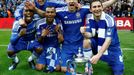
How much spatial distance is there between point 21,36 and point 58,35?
0.83m

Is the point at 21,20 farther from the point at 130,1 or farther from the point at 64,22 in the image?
the point at 130,1

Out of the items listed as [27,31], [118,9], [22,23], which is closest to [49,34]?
[27,31]

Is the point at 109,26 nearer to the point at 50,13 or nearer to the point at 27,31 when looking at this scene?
the point at 50,13

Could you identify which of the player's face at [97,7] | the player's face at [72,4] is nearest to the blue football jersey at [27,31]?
the player's face at [72,4]

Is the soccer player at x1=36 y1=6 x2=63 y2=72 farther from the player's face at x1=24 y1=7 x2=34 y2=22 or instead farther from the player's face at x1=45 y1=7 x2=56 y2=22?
the player's face at x1=24 y1=7 x2=34 y2=22

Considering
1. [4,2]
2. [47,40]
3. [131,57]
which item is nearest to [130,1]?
[4,2]

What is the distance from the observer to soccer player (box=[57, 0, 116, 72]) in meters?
7.61

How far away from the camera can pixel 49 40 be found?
26.2ft

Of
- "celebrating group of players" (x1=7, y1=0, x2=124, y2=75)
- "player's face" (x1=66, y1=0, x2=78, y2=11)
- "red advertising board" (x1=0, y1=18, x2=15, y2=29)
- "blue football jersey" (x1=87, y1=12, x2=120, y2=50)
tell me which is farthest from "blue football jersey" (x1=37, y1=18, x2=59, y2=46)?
"red advertising board" (x1=0, y1=18, x2=15, y2=29)

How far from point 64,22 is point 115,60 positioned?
1.39 m

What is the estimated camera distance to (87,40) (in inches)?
279

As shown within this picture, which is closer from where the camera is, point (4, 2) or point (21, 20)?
point (21, 20)

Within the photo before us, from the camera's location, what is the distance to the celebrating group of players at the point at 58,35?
722cm

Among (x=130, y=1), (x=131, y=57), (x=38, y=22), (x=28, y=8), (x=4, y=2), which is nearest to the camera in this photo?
(x=28, y=8)
